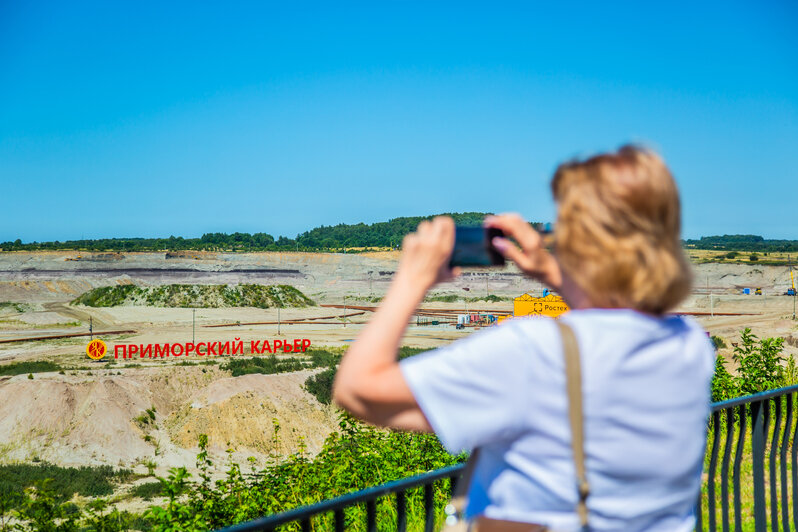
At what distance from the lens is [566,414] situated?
4.08 feet

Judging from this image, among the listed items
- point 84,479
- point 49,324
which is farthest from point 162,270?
point 84,479

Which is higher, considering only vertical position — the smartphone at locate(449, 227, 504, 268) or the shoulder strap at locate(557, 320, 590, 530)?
the smartphone at locate(449, 227, 504, 268)

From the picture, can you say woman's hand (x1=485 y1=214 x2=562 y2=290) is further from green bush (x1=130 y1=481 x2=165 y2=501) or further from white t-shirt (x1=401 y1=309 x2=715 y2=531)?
green bush (x1=130 y1=481 x2=165 y2=501)

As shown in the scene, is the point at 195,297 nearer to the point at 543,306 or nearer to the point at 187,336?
the point at 187,336

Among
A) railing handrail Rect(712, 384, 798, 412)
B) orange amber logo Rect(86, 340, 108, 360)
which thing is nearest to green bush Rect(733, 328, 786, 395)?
railing handrail Rect(712, 384, 798, 412)

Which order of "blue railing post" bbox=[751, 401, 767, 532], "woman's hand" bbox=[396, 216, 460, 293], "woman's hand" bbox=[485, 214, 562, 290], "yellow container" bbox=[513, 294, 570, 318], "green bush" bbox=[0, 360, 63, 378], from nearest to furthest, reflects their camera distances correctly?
1. "woman's hand" bbox=[396, 216, 460, 293]
2. "woman's hand" bbox=[485, 214, 562, 290]
3. "blue railing post" bbox=[751, 401, 767, 532]
4. "yellow container" bbox=[513, 294, 570, 318]
5. "green bush" bbox=[0, 360, 63, 378]

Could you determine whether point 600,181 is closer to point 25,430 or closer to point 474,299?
point 25,430

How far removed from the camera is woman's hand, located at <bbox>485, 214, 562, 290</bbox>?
1490mm

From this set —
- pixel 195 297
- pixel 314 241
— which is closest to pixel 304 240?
pixel 314 241

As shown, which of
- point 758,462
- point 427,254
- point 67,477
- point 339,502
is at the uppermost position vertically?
point 427,254

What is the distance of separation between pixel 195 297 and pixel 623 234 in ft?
240

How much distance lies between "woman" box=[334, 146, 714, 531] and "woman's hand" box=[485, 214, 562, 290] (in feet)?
0.48

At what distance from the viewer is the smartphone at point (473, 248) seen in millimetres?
1425

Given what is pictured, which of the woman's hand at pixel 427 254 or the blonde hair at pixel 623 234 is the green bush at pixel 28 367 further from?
the blonde hair at pixel 623 234
